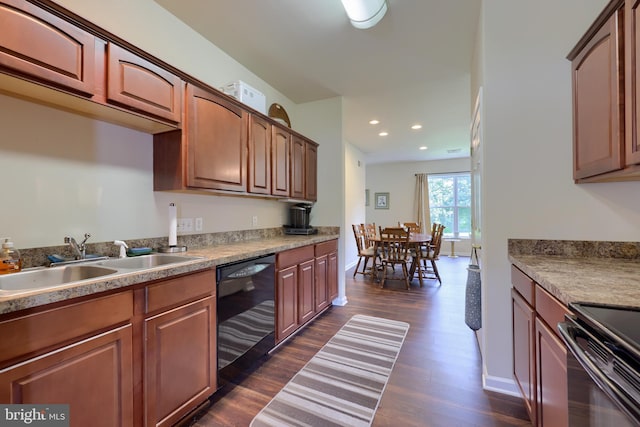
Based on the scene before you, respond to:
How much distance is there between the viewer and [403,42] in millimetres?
2352

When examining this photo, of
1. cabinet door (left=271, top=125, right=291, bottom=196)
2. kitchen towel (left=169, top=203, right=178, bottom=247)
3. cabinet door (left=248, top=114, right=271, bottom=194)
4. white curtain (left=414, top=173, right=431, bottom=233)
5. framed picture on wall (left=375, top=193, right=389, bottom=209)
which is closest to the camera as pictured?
kitchen towel (left=169, top=203, right=178, bottom=247)

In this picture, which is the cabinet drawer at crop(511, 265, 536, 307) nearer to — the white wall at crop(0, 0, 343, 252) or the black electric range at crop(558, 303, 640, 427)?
the black electric range at crop(558, 303, 640, 427)

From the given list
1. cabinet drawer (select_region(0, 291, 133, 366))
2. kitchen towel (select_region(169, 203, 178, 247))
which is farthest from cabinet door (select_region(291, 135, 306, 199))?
cabinet drawer (select_region(0, 291, 133, 366))

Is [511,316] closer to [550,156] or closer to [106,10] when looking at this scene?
[550,156]

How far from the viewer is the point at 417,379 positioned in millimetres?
1887

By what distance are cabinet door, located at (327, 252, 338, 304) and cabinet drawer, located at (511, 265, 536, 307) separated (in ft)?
6.07

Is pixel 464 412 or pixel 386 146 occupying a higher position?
pixel 386 146

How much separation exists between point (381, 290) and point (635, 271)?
3032mm

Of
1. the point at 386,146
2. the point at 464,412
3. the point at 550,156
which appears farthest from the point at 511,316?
the point at 386,146

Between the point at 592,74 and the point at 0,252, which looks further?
the point at 592,74

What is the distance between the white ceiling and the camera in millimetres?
1970

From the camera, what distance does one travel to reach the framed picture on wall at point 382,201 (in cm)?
805

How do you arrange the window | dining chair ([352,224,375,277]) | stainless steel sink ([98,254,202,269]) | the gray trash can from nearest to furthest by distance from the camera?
stainless steel sink ([98,254,202,269]) → the gray trash can → dining chair ([352,224,375,277]) → the window

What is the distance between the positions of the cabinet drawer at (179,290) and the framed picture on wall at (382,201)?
7.04 metres
